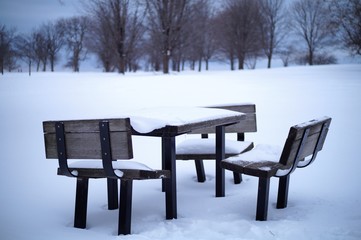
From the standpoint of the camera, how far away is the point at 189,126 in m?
3.38

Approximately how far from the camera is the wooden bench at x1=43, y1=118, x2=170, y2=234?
3.03m

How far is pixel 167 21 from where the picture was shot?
2897 cm

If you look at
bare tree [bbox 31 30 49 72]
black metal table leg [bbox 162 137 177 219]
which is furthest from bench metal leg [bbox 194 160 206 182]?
bare tree [bbox 31 30 49 72]

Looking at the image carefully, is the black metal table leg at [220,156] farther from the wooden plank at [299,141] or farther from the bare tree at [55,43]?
the bare tree at [55,43]

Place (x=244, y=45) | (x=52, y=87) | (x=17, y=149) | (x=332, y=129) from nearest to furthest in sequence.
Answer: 1. (x=17, y=149)
2. (x=332, y=129)
3. (x=52, y=87)
4. (x=244, y=45)

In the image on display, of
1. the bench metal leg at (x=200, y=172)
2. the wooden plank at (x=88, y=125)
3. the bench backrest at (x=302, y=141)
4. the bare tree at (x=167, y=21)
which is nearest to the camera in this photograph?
the wooden plank at (x=88, y=125)

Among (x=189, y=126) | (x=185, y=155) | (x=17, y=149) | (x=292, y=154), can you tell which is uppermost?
(x=189, y=126)

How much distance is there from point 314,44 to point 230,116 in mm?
54804

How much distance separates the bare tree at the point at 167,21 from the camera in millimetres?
28312

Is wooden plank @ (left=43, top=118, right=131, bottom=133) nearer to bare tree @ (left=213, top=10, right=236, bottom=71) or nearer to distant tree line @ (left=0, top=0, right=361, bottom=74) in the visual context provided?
distant tree line @ (left=0, top=0, right=361, bottom=74)

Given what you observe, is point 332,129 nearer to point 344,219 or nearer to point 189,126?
point 344,219

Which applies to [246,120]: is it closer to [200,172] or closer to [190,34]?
[200,172]

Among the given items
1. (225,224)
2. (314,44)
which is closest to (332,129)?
(225,224)

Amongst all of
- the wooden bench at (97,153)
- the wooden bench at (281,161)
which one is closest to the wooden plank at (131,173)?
the wooden bench at (97,153)
